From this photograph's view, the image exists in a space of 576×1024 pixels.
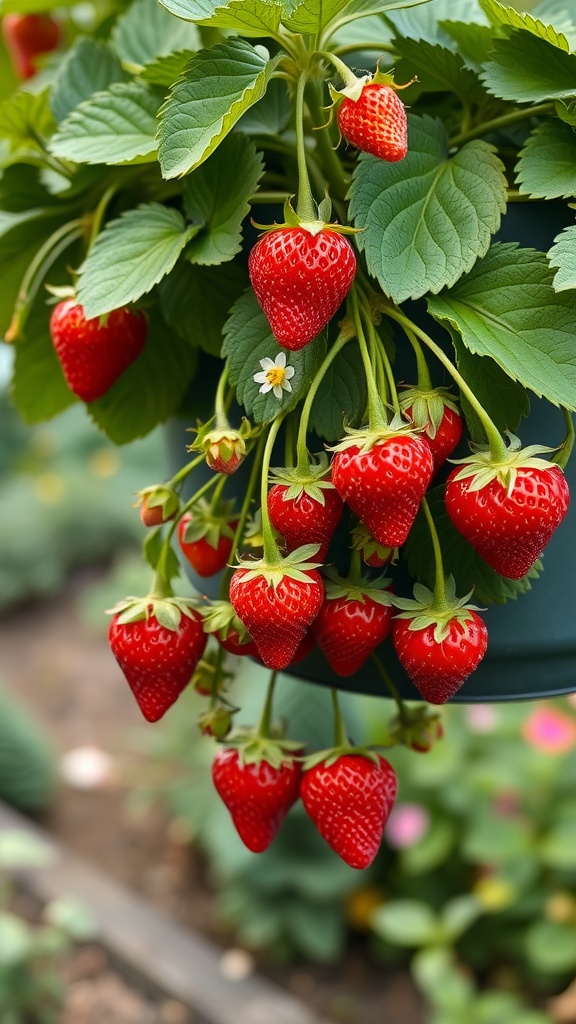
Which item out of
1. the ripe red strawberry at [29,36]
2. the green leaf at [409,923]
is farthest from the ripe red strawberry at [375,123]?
the green leaf at [409,923]

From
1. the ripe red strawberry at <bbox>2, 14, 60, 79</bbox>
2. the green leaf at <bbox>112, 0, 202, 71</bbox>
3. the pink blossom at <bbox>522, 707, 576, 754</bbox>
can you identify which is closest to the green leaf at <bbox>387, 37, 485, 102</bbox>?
the green leaf at <bbox>112, 0, 202, 71</bbox>

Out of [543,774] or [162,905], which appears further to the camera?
[162,905]

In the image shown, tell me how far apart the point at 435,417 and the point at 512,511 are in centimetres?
5

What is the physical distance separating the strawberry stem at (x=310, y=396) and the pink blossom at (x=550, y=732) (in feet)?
5.16

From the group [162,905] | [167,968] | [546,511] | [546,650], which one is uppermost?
[546,511]

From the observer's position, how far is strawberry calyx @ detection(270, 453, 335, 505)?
0.46m

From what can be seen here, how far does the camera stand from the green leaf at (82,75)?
61cm

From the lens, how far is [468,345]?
0.44 metres

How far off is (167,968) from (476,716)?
0.85 meters

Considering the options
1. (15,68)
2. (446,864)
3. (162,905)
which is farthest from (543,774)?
(15,68)

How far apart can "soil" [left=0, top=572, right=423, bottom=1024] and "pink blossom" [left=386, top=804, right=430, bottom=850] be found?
0.38 metres

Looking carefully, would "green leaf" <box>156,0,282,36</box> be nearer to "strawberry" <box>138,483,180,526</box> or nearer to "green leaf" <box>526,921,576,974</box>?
"strawberry" <box>138,483,180,526</box>

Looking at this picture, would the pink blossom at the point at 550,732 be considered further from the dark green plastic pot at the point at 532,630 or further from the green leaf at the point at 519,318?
the green leaf at the point at 519,318

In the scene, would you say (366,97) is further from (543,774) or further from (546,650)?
(543,774)
